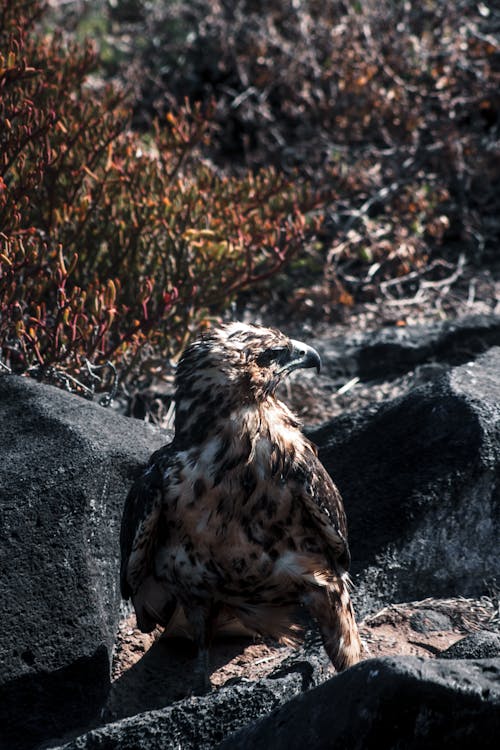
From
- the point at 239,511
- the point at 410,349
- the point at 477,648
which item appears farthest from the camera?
the point at 410,349

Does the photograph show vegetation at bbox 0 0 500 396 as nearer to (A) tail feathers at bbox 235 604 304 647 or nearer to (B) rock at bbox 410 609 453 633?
(A) tail feathers at bbox 235 604 304 647

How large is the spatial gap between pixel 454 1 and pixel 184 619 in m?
7.23

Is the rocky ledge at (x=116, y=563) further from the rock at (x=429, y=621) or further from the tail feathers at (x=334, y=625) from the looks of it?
the tail feathers at (x=334, y=625)

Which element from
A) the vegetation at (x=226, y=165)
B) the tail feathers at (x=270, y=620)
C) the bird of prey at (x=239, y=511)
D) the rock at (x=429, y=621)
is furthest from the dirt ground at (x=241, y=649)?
the vegetation at (x=226, y=165)

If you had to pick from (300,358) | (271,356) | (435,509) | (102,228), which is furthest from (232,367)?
(102,228)

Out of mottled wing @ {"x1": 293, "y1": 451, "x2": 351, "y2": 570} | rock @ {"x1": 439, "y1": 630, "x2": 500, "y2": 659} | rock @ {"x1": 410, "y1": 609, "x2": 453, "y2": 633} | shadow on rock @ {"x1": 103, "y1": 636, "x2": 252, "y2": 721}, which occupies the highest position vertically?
mottled wing @ {"x1": 293, "y1": 451, "x2": 351, "y2": 570}

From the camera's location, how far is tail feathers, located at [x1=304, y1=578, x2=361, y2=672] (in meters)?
3.84

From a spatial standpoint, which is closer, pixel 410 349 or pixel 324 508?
pixel 324 508

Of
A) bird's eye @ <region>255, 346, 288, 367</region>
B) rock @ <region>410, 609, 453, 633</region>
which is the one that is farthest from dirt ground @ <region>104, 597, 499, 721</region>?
A: bird's eye @ <region>255, 346, 288, 367</region>

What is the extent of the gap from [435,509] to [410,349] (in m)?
2.53

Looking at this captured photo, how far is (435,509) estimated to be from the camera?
4.42m

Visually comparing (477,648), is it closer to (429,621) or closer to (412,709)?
(429,621)

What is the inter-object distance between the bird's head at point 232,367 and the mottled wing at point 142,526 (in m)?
0.25

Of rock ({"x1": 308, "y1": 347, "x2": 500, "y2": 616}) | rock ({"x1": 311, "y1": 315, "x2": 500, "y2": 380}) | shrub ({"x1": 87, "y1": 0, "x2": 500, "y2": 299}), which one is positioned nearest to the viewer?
rock ({"x1": 308, "y1": 347, "x2": 500, "y2": 616})
